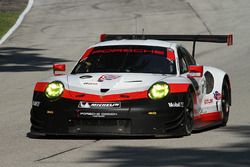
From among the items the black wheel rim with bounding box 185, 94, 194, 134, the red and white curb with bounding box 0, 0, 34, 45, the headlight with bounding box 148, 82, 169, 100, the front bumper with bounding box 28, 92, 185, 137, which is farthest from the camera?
the red and white curb with bounding box 0, 0, 34, 45

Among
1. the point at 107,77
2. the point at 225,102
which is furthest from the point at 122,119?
the point at 225,102

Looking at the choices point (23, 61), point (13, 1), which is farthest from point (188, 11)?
point (23, 61)

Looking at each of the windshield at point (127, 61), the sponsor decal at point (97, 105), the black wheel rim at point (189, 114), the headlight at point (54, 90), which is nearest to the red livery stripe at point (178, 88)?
the black wheel rim at point (189, 114)

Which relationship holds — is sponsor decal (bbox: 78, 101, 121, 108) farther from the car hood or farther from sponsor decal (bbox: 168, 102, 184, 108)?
sponsor decal (bbox: 168, 102, 184, 108)

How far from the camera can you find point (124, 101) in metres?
Result: 10.8

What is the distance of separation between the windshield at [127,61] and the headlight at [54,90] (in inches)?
33.7

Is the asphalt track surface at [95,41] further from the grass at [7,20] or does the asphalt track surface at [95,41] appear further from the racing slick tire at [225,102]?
the grass at [7,20]

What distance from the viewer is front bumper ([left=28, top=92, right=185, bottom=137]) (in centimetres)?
1071

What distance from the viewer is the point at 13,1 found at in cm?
3959

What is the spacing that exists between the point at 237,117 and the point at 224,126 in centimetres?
101

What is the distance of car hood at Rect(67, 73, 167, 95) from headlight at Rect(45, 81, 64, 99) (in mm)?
112

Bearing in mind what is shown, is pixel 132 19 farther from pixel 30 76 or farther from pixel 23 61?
pixel 30 76

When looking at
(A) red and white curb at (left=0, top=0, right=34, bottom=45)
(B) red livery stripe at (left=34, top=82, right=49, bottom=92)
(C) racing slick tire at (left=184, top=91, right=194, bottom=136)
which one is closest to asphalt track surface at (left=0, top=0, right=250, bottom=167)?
(C) racing slick tire at (left=184, top=91, right=194, bottom=136)

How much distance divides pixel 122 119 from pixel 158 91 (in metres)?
0.55
